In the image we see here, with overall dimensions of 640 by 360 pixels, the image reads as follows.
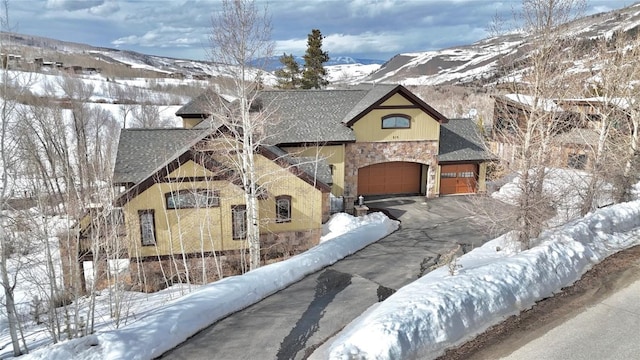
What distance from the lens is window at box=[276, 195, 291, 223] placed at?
19.1 meters

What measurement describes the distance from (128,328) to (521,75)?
48.5 feet

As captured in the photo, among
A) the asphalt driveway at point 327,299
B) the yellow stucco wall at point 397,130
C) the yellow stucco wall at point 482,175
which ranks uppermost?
Answer: the yellow stucco wall at point 397,130

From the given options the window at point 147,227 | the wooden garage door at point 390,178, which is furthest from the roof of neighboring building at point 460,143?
the window at point 147,227

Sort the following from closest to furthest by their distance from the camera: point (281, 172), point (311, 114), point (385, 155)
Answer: point (281, 172), point (385, 155), point (311, 114)

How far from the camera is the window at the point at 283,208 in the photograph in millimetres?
19062

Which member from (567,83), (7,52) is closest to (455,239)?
(567,83)

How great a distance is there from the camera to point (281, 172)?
18.6 m

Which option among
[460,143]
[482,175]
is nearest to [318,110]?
[460,143]

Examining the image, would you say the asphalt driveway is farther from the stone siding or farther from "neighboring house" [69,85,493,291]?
the stone siding

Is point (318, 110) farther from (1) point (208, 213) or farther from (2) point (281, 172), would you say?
(1) point (208, 213)

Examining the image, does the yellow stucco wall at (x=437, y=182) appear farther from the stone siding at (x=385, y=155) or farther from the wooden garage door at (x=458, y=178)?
the wooden garage door at (x=458, y=178)

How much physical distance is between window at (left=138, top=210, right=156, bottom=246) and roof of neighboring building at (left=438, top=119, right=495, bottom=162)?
1694cm

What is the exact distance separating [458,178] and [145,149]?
1859 centimetres

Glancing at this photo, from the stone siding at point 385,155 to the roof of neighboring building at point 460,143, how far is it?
2.65 ft
